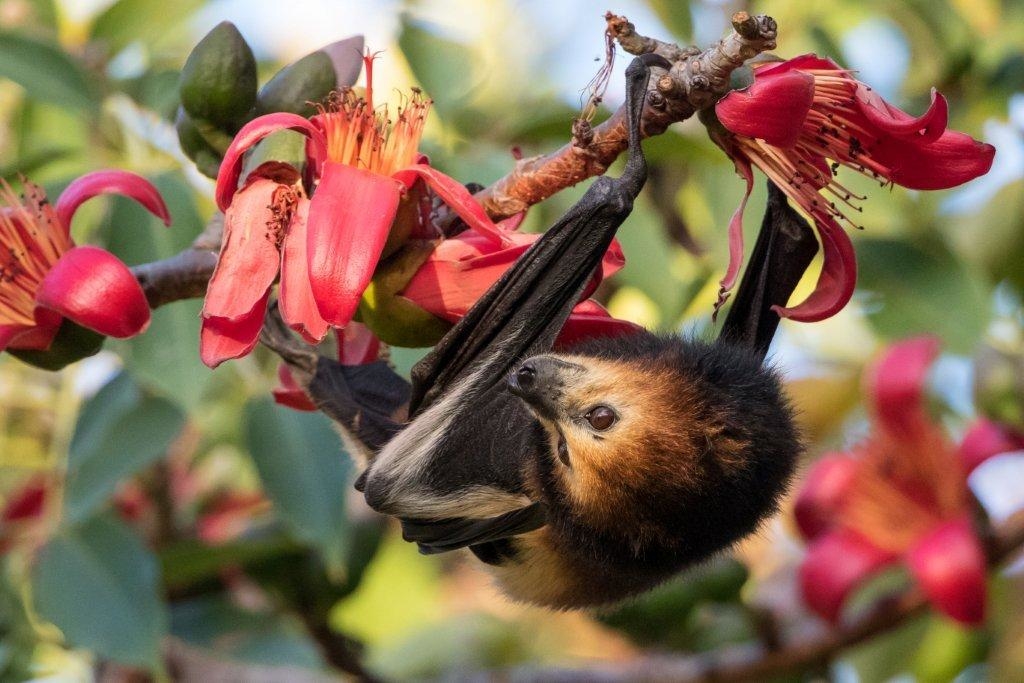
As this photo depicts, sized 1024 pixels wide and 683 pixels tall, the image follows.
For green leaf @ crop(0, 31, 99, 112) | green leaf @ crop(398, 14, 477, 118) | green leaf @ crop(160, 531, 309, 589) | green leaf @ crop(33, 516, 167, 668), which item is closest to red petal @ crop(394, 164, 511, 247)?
green leaf @ crop(398, 14, 477, 118)

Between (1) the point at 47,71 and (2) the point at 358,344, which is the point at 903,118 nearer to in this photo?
(2) the point at 358,344

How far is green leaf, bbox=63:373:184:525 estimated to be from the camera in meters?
2.40

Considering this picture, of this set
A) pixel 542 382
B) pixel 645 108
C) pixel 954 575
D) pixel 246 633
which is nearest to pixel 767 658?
pixel 954 575

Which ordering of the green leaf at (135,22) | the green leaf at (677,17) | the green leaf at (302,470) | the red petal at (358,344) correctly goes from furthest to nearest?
the green leaf at (677,17) < the green leaf at (135,22) < the green leaf at (302,470) < the red petal at (358,344)

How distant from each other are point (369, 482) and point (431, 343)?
0.24m

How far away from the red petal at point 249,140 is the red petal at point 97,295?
0.56 ft

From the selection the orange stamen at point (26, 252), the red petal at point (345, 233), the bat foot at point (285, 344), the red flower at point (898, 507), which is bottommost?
the red flower at point (898, 507)

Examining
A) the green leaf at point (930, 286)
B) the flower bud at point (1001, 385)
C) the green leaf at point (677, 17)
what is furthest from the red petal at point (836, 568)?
the green leaf at point (677, 17)

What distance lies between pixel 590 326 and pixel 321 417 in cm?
94

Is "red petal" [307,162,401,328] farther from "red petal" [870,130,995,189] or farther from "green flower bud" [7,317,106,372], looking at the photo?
"red petal" [870,130,995,189]

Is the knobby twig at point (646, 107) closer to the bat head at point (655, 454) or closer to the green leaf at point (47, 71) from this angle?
the bat head at point (655, 454)

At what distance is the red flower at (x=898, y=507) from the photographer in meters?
2.94

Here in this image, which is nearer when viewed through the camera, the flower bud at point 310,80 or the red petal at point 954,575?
the flower bud at point 310,80

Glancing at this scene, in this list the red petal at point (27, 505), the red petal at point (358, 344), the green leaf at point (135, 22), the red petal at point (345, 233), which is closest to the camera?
the red petal at point (345, 233)
